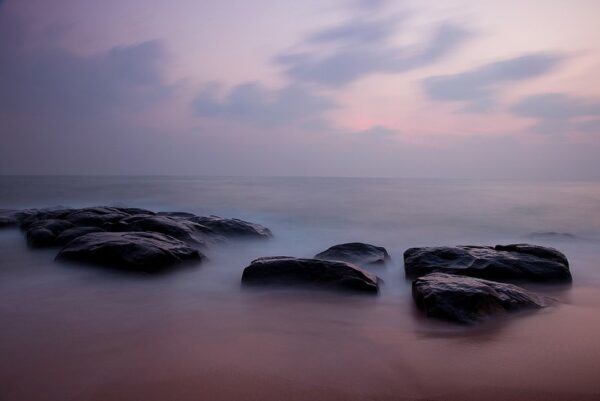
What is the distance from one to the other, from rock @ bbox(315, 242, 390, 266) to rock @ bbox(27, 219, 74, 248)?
474 centimetres

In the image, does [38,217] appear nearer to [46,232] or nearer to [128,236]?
[46,232]

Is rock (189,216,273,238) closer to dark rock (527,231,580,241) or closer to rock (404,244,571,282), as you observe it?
rock (404,244,571,282)

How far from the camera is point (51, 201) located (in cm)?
2117

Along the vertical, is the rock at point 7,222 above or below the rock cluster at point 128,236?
below

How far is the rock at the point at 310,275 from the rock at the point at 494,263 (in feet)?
3.54

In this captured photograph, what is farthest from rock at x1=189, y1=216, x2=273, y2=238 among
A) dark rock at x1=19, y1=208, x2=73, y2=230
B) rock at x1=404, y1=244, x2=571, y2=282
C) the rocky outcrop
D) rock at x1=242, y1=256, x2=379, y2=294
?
rock at x1=404, y1=244, x2=571, y2=282

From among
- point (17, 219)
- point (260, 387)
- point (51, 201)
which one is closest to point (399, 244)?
point (260, 387)

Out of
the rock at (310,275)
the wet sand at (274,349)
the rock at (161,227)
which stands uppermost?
the rock at (161,227)

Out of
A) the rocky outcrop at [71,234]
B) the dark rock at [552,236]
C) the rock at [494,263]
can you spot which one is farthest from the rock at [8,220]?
the dark rock at [552,236]

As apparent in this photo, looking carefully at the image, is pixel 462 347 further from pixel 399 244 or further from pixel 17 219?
pixel 17 219

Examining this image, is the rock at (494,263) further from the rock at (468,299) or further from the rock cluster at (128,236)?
the rock cluster at (128,236)

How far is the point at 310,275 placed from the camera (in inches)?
178

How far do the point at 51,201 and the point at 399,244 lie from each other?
1975 centimetres

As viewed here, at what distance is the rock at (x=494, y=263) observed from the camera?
15.9 ft
